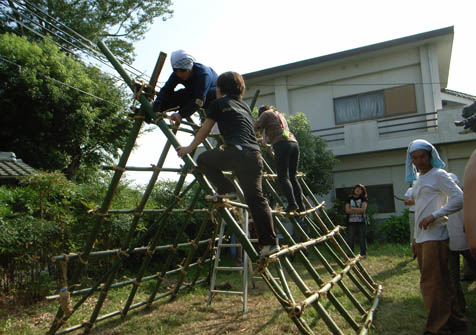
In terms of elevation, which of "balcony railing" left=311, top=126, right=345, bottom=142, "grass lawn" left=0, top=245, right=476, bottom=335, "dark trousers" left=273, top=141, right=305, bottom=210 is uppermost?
"balcony railing" left=311, top=126, right=345, bottom=142

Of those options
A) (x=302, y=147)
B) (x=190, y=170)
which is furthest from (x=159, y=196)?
(x=190, y=170)

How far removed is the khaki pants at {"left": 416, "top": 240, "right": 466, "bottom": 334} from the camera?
10.1 feet

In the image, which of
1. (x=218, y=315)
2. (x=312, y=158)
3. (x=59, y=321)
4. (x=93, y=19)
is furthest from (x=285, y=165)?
(x=93, y=19)

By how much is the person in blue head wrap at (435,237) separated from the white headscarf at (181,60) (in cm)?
233

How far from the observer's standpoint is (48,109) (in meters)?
10.2

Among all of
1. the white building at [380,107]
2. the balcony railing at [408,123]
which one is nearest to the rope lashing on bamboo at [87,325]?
the white building at [380,107]

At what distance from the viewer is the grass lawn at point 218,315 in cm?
377

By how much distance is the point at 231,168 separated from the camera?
2.90m

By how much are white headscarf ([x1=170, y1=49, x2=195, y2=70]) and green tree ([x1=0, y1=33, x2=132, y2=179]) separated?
7.03 metres

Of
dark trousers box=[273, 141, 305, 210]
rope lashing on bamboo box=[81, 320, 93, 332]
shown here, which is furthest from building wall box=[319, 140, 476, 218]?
rope lashing on bamboo box=[81, 320, 93, 332]

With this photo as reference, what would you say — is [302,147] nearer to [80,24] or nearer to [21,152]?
[21,152]

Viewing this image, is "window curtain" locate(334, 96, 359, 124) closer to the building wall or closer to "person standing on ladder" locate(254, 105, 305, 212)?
the building wall

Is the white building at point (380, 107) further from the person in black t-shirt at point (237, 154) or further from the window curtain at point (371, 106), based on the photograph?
the person in black t-shirt at point (237, 154)

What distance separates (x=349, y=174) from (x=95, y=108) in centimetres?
850
